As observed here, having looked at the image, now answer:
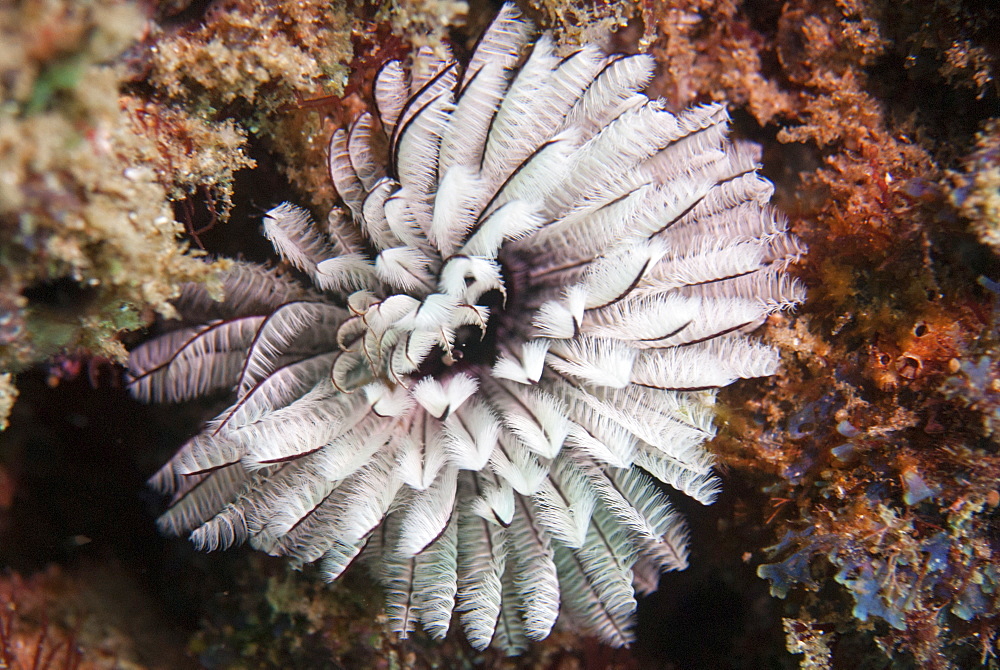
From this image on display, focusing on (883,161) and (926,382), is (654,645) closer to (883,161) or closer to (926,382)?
(926,382)

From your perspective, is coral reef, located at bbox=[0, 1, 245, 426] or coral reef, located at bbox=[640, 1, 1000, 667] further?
coral reef, located at bbox=[640, 1, 1000, 667]

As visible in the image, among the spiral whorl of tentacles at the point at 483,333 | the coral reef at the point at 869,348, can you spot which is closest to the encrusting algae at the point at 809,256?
the coral reef at the point at 869,348

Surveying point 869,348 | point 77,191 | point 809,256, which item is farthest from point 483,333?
point 869,348

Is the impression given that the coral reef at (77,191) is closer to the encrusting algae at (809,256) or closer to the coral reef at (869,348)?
the encrusting algae at (809,256)

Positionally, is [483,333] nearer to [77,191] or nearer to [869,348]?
[77,191]

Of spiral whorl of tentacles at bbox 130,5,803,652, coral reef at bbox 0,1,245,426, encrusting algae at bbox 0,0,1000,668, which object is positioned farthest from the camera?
spiral whorl of tentacles at bbox 130,5,803,652

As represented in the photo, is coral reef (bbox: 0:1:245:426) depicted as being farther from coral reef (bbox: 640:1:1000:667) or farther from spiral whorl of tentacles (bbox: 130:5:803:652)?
coral reef (bbox: 640:1:1000:667)

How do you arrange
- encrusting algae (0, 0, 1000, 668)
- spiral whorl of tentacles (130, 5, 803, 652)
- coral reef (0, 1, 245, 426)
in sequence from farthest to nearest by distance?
spiral whorl of tentacles (130, 5, 803, 652), encrusting algae (0, 0, 1000, 668), coral reef (0, 1, 245, 426)

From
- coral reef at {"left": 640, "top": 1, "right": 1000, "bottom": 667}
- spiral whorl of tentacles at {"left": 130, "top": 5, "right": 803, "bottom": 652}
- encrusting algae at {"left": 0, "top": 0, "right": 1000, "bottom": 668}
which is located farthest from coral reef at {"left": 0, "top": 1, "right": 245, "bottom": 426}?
coral reef at {"left": 640, "top": 1, "right": 1000, "bottom": 667}
